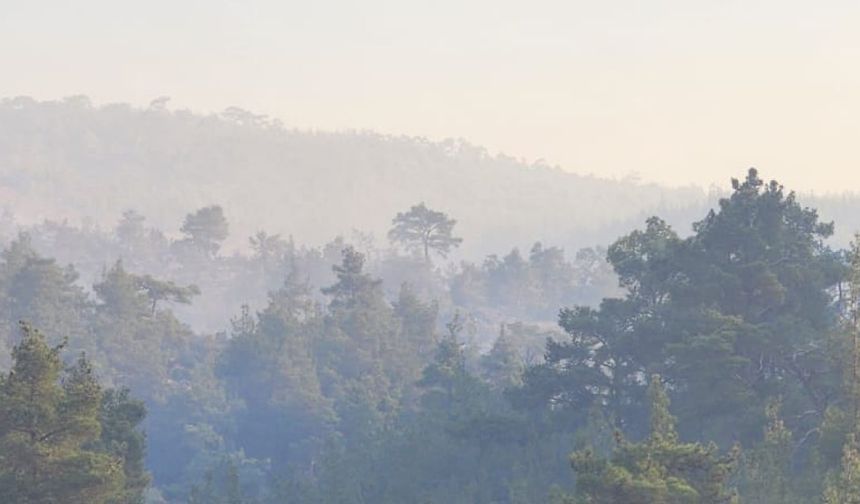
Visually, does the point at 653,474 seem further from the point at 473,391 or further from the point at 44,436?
the point at 473,391

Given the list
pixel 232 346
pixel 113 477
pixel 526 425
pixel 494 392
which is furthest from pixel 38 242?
pixel 113 477

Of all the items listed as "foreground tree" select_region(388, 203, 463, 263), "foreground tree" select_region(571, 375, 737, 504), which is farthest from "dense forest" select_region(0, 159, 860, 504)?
"foreground tree" select_region(388, 203, 463, 263)

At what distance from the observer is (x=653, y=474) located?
2444 cm

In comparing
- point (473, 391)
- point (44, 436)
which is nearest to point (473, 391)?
point (473, 391)

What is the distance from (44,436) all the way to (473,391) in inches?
1292

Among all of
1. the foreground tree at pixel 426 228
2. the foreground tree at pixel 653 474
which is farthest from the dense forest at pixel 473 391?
the foreground tree at pixel 426 228

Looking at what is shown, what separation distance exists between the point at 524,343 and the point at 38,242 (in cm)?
10343

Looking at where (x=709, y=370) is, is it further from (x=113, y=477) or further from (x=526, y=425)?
(x=113, y=477)

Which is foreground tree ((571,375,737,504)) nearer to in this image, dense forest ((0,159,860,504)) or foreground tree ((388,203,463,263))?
dense forest ((0,159,860,504))

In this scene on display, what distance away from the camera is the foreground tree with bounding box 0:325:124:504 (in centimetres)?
2869

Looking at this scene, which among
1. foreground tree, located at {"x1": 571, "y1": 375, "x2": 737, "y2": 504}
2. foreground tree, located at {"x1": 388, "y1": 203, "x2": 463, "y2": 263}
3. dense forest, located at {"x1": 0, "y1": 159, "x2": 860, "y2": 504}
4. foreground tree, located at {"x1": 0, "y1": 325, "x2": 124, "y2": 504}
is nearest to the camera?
foreground tree, located at {"x1": 571, "y1": 375, "x2": 737, "y2": 504}

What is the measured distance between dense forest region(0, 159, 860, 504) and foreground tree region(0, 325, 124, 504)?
5 centimetres

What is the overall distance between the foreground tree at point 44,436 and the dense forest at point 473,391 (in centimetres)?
5

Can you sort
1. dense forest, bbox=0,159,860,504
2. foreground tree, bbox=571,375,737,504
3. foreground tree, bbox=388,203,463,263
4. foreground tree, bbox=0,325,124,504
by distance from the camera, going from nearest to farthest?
foreground tree, bbox=571,375,737,504, foreground tree, bbox=0,325,124,504, dense forest, bbox=0,159,860,504, foreground tree, bbox=388,203,463,263
